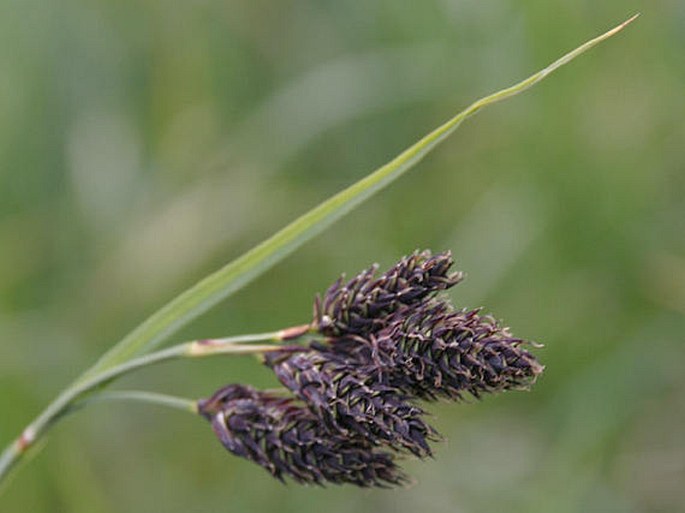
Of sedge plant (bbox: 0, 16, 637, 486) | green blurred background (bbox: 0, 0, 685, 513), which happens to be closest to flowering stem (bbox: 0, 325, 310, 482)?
sedge plant (bbox: 0, 16, 637, 486)

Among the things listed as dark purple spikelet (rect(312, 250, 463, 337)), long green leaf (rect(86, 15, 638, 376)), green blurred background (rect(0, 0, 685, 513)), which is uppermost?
green blurred background (rect(0, 0, 685, 513))

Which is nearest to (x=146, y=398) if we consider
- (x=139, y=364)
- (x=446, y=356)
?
(x=139, y=364)

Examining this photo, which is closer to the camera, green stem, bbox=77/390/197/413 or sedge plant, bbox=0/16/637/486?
sedge plant, bbox=0/16/637/486

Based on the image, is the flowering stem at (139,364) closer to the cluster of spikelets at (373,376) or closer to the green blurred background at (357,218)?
the cluster of spikelets at (373,376)

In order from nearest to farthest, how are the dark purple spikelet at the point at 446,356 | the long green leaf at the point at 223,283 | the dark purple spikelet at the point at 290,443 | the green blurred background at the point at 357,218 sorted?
the dark purple spikelet at the point at 446,356, the dark purple spikelet at the point at 290,443, the long green leaf at the point at 223,283, the green blurred background at the point at 357,218

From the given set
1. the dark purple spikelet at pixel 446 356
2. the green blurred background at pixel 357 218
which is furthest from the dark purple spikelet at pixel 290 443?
the green blurred background at pixel 357 218

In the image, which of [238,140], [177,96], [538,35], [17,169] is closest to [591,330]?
[538,35]

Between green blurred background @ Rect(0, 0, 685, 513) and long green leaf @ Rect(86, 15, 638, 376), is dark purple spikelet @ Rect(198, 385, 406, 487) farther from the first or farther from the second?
green blurred background @ Rect(0, 0, 685, 513)
